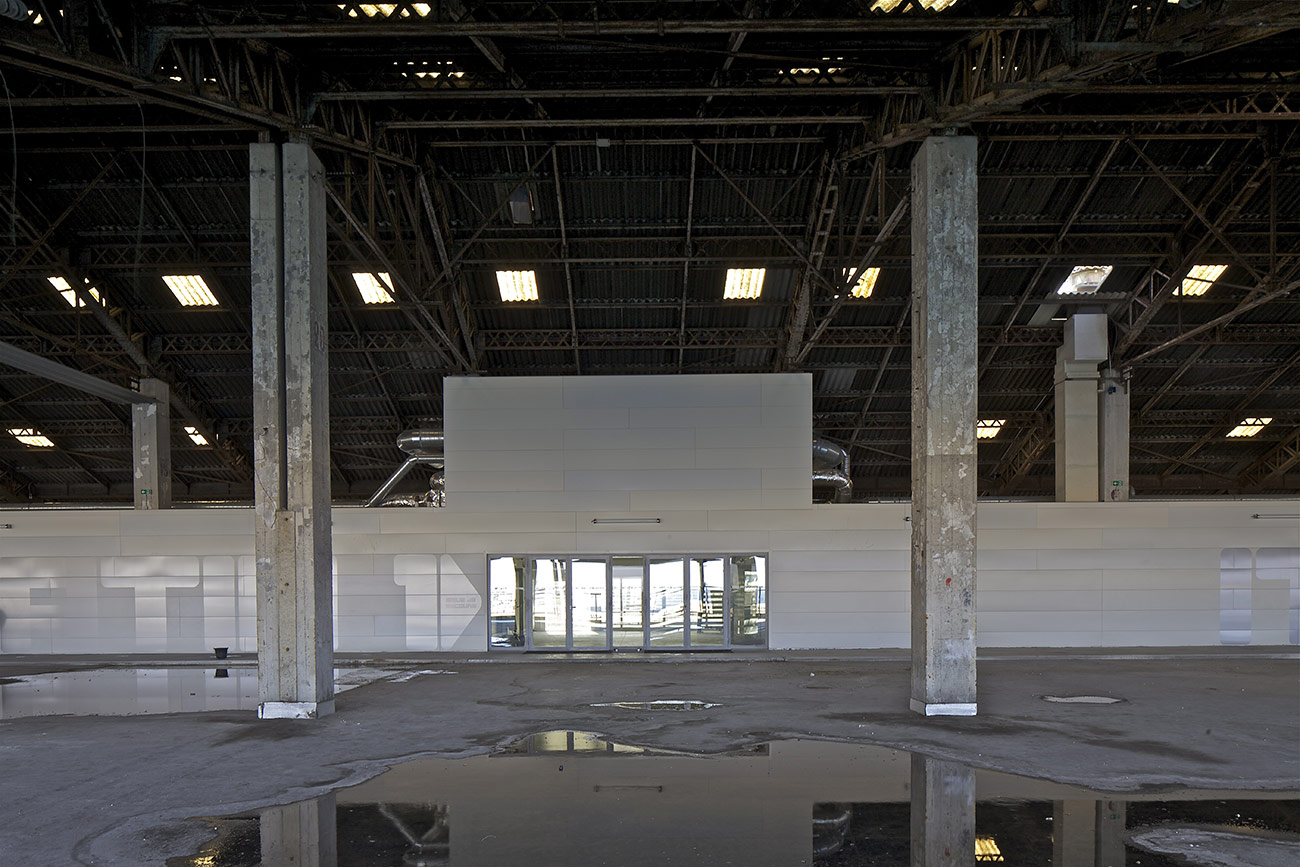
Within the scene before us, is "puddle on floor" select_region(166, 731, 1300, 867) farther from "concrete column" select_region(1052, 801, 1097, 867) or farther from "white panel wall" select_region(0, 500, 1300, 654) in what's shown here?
"white panel wall" select_region(0, 500, 1300, 654)

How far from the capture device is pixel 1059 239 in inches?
858

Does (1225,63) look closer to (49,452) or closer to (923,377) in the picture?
(923,377)

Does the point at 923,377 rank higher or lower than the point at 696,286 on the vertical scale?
lower

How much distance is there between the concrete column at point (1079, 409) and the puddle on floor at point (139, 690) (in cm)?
1718

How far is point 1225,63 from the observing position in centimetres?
1493

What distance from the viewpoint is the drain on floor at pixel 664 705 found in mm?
13835

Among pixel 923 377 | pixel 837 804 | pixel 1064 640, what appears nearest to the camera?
pixel 837 804

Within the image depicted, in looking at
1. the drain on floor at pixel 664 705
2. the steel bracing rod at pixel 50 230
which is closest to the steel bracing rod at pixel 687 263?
the drain on floor at pixel 664 705

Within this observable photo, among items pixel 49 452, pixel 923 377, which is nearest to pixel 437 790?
pixel 923 377

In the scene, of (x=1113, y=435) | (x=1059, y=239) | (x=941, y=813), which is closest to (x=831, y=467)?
(x=1113, y=435)

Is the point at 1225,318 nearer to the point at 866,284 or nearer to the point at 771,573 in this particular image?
the point at 866,284

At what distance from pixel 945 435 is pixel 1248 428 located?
23706 mm

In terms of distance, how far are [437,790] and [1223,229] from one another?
20832mm

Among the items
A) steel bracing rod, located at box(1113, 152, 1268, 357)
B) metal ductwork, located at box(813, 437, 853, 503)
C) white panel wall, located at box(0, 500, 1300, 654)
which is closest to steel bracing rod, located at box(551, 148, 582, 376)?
Result: white panel wall, located at box(0, 500, 1300, 654)
